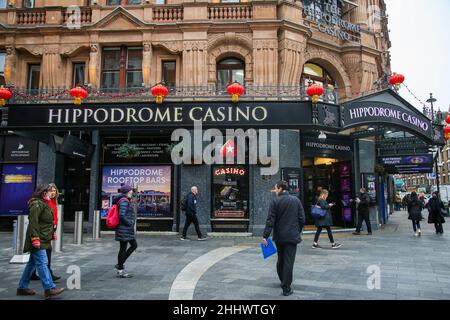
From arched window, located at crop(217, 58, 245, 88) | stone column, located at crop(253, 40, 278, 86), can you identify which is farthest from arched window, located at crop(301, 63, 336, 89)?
arched window, located at crop(217, 58, 245, 88)

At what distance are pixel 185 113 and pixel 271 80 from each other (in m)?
4.55

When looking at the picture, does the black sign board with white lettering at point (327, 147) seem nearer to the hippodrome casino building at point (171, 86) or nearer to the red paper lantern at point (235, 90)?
the hippodrome casino building at point (171, 86)

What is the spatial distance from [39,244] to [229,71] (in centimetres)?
1051

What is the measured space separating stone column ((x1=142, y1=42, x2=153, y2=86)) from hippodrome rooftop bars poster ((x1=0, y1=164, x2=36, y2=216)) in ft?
19.2

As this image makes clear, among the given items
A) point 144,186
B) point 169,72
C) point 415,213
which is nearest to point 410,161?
point 415,213

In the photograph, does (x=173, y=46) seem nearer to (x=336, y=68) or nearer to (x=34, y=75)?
(x=34, y=75)

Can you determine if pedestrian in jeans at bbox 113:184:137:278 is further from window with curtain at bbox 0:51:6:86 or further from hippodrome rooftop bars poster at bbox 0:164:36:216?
window with curtain at bbox 0:51:6:86

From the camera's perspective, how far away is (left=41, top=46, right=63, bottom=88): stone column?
1384cm

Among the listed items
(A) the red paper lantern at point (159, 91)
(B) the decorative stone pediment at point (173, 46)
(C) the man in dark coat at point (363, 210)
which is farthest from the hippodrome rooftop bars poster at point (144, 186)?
(C) the man in dark coat at point (363, 210)

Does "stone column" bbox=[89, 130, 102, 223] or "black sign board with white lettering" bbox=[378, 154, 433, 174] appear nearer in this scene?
"stone column" bbox=[89, 130, 102, 223]

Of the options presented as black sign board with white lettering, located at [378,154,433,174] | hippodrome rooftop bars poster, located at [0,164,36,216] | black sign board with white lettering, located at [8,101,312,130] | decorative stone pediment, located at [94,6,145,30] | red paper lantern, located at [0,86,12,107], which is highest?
decorative stone pediment, located at [94,6,145,30]

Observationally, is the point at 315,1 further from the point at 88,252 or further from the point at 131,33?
the point at 88,252

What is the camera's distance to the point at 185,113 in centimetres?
1025

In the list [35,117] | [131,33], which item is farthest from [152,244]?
[131,33]
